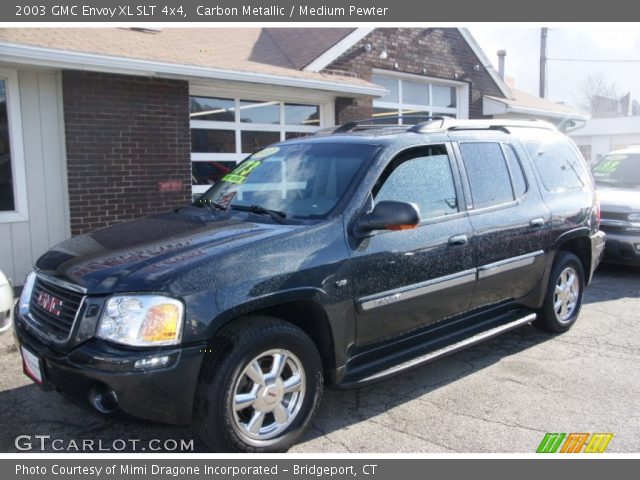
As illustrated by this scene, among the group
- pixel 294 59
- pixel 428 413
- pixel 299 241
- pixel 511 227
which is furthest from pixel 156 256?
pixel 294 59

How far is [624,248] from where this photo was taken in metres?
7.91

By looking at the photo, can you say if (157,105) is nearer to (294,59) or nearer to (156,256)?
(294,59)

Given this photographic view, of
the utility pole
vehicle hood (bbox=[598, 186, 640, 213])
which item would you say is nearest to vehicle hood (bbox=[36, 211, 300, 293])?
vehicle hood (bbox=[598, 186, 640, 213])

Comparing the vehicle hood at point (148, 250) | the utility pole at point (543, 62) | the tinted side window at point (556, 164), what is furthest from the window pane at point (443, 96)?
the utility pole at point (543, 62)

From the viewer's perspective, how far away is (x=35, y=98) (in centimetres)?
725

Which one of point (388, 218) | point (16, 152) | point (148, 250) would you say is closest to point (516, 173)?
point (388, 218)

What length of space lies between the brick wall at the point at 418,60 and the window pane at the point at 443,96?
0.33 m

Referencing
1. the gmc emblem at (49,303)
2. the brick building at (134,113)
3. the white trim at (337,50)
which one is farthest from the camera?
the white trim at (337,50)

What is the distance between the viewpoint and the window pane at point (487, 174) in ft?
14.9

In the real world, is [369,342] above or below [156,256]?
below

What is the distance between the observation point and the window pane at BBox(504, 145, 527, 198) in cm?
494

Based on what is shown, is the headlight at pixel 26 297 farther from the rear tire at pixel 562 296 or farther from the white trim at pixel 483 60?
the white trim at pixel 483 60

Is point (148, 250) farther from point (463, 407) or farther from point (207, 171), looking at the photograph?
point (207, 171)

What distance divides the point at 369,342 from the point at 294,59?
306 inches
